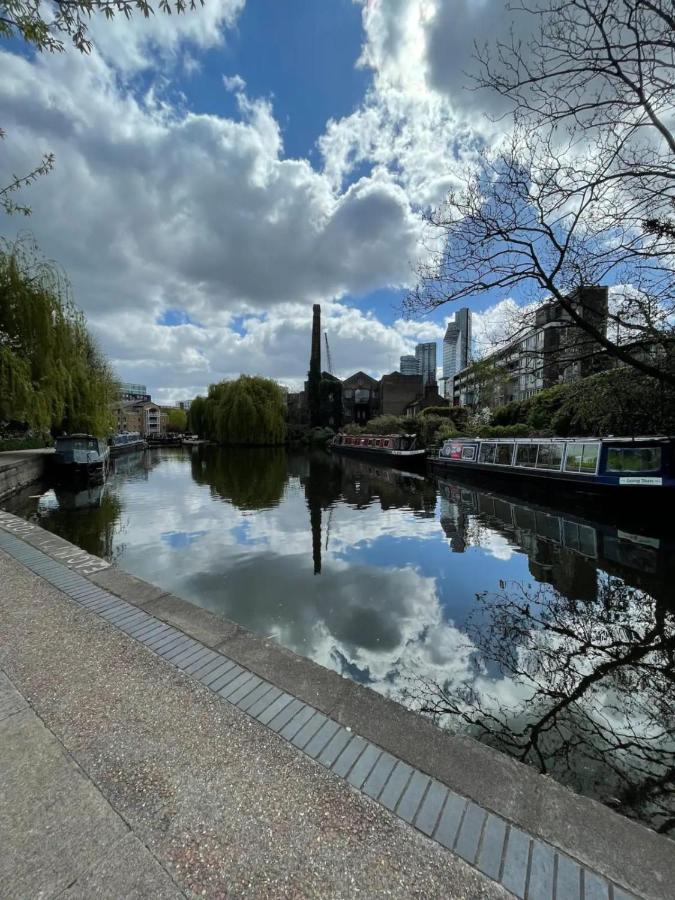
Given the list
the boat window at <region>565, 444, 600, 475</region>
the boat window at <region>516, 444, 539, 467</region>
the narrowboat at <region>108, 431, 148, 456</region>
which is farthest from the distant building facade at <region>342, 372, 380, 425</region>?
the boat window at <region>565, 444, 600, 475</region>

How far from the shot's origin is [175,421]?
89.0 metres

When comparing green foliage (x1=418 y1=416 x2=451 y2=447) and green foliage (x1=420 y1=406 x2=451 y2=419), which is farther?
green foliage (x1=420 y1=406 x2=451 y2=419)

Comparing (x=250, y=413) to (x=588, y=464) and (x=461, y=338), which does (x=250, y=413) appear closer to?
(x=588, y=464)

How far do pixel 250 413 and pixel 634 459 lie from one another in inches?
1233

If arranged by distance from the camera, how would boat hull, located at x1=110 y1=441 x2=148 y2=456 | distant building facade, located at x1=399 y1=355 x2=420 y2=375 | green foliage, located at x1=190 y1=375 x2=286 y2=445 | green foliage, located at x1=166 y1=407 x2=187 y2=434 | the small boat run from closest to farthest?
the small boat → boat hull, located at x1=110 y1=441 x2=148 y2=456 → green foliage, located at x1=190 y1=375 x2=286 y2=445 → distant building facade, located at x1=399 y1=355 x2=420 y2=375 → green foliage, located at x1=166 y1=407 x2=187 y2=434

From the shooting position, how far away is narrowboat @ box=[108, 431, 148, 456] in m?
33.7

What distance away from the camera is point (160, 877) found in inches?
54.5

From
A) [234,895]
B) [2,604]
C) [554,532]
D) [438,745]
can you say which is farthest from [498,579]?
[2,604]

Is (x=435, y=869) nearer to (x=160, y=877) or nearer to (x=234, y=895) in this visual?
(x=234, y=895)

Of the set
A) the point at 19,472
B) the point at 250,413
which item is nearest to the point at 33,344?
the point at 19,472

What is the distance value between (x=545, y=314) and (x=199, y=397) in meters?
47.7

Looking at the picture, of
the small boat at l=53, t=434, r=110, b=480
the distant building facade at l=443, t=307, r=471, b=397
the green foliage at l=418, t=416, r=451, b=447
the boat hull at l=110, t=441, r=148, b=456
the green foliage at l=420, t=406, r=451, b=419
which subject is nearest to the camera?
the distant building facade at l=443, t=307, r=471, b=397

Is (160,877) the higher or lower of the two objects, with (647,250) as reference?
lower

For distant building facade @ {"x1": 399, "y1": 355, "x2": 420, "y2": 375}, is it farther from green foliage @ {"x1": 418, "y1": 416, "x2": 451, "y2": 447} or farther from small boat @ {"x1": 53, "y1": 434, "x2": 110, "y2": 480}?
small boat @ {"x1": 53, "y1": 434, "x2": 110, "y2": 480}
